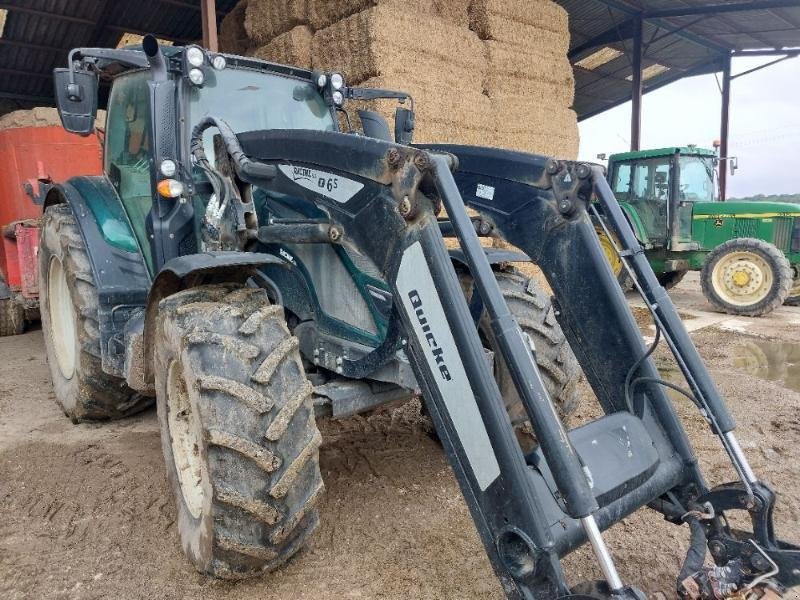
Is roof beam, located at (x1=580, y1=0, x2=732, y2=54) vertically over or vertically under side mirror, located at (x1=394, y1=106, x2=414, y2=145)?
over

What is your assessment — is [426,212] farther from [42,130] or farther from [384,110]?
[42,130]

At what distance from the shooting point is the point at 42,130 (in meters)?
6.75

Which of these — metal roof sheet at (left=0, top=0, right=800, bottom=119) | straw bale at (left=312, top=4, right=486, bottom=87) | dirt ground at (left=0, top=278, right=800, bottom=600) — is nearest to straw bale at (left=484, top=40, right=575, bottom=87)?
straw bale at (left=312, top=4, right=486, bottom=87)

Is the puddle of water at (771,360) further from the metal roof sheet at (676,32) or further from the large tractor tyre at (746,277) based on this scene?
the metal roof sheet at (676,32)

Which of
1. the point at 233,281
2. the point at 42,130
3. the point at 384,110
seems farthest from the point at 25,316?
the point at 233,281

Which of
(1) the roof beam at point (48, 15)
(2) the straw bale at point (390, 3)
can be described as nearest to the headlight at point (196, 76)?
(2) the straw bale at point (390, 3)

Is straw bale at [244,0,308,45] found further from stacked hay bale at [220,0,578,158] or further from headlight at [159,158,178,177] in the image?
headlight at [159,158,178,177]

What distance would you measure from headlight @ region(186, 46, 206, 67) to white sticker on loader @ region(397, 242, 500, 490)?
1918mm

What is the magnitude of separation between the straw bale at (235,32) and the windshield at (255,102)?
5681 millimetres

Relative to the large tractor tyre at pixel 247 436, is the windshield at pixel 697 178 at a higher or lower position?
higher

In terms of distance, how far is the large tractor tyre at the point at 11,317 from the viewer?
6.81 m

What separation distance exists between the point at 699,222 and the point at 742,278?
1.45 meters

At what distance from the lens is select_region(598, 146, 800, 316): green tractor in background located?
30.9 ft

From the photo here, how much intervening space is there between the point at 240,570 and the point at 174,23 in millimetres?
11687
